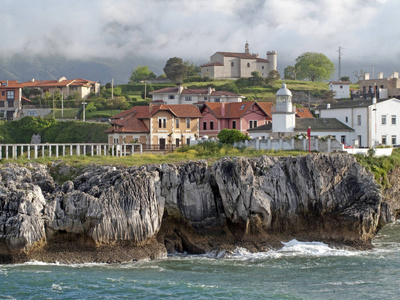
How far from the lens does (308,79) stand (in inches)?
5182

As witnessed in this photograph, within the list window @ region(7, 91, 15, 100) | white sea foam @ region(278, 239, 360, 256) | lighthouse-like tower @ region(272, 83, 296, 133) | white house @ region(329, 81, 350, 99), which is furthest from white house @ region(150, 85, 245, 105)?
white sea foam @ region(278, 239, 360, 256)

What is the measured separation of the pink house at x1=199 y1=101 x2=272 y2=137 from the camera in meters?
66.0

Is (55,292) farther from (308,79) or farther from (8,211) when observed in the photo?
(308,79)

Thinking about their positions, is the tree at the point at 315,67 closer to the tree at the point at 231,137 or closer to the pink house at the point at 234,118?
the pink house at the point at 234,118

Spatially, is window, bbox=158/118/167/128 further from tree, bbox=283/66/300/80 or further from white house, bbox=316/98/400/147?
tree, bbox=283/66/300/80

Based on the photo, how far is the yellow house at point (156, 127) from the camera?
60500mm

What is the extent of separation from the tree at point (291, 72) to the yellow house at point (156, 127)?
2725 inches

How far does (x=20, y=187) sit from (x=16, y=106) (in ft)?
214

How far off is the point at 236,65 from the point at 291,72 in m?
21.2

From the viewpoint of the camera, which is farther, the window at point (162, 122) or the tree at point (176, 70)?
the tree at point (176, 70)

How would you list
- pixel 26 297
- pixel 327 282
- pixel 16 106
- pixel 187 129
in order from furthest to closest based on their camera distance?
1. pixel 16 106
2. pixel 187 129
3. pixel 327 282
4. pixel 26 297

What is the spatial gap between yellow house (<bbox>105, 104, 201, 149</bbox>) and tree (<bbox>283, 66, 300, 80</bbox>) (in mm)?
69224

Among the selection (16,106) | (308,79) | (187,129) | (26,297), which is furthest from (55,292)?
(308,79)

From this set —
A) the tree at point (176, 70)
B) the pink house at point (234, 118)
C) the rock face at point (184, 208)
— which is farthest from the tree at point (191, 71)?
the rock face at point (184, 208)
